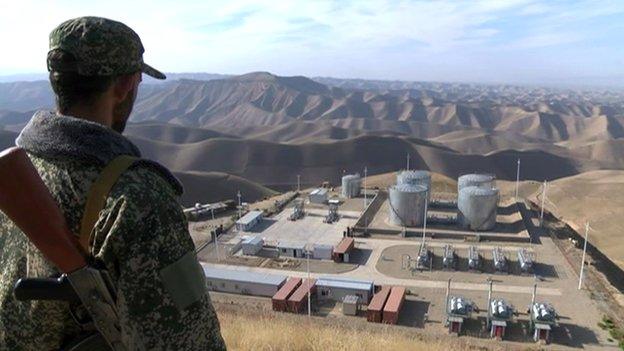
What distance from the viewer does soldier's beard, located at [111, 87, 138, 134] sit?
8.30 feet

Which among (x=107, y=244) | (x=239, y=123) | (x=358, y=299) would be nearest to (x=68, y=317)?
(x=107, y=244)

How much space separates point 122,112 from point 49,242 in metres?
0.83

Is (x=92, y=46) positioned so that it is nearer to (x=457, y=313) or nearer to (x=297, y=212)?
(x=457, y=313)

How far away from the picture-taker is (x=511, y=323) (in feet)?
79.2

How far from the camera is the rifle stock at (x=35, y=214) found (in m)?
1.98

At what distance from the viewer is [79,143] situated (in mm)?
2186

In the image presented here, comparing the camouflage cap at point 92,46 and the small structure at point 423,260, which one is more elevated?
the camouflage cap at point 92,46

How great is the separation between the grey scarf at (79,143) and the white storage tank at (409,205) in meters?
36.8

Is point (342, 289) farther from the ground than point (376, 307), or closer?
farther from the ground

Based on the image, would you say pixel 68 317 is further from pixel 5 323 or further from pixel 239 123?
pixel 239 123

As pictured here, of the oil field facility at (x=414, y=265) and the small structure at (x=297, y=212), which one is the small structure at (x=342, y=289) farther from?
the small structure at (x=297, y=212)

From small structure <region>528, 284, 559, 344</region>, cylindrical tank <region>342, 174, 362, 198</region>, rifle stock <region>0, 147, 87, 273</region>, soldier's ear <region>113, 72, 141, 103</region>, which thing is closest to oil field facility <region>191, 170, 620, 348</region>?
small structure <region>528, 284, 559, 344</region>

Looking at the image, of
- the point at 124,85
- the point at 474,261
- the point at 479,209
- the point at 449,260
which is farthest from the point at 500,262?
the point at 124,85

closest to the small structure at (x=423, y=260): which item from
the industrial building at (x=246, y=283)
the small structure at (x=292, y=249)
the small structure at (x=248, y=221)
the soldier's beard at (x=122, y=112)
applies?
the small structure at (x=292, y=249)
